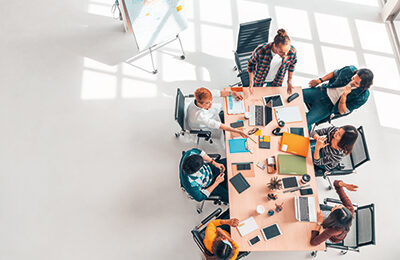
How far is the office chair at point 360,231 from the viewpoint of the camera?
114 inches

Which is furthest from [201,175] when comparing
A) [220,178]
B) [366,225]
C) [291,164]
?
[366,225]

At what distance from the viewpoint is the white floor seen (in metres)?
3.75

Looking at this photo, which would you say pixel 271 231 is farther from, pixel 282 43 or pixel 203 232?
pixel 282 43

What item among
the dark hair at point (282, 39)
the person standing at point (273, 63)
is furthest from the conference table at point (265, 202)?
the dark hair at point (282, 39)

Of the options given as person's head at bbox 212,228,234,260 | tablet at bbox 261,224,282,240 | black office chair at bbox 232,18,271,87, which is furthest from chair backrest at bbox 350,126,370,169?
person's head at bbox 212,228,234,260

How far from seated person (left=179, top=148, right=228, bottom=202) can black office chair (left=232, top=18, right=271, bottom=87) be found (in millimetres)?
1366

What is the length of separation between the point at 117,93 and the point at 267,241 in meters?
3.23

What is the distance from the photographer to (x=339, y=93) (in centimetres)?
356

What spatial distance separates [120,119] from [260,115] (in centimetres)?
225

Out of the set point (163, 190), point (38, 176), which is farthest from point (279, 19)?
point (38, 176)

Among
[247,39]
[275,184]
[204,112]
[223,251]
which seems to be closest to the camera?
[223,251]

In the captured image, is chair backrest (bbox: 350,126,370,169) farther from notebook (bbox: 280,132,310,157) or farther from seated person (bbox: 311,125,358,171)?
A: notebook (bbox: 280,132,310,157)

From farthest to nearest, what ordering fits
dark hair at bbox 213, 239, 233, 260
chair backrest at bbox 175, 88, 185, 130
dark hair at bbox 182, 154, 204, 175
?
chair backrest at bbox 175, 88, 185, 130
dark hair at bbox 182, 154, 204, 175
dark hair at bbox 213, 239, 233, 260

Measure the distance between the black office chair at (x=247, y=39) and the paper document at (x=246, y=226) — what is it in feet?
6.42
